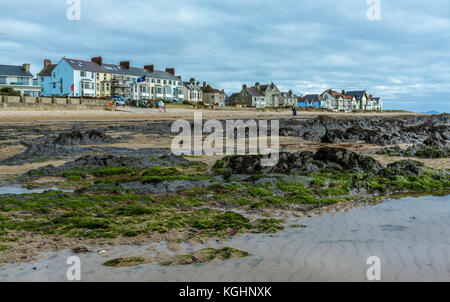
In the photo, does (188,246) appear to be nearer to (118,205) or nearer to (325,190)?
(118,205)

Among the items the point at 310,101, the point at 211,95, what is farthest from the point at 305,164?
the point at 310,101

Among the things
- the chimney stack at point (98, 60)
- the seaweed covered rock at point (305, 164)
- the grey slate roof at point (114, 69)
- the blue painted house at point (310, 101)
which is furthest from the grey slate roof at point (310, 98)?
the seaweed covered rock at point (305, 164)

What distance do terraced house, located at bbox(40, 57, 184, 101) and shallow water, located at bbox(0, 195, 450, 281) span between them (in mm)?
62846

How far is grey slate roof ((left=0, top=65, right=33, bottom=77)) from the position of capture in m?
63.2

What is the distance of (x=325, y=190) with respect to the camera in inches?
306

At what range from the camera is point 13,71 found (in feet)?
210

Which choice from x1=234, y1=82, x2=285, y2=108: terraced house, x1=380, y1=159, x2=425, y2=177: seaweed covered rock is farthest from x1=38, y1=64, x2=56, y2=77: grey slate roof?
x1=380, y1=159, x2=425, y2=177: seaweed covered rock

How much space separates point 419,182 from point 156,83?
78.8 m

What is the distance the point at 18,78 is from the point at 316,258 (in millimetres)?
71163

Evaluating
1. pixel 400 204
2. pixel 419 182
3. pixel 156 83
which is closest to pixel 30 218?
pixel 400 204

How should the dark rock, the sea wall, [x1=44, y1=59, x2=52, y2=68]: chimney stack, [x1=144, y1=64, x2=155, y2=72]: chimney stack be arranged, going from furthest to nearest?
[x1=144, y1=64, x2=155, y2=72]: chimney stack → [x1=44, y1=59, x2=52, y2=68]: chimney stack → the sea wall → the dark rock

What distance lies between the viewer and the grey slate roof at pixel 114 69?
6881cm

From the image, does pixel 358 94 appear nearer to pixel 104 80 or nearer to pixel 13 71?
pixel 104 80

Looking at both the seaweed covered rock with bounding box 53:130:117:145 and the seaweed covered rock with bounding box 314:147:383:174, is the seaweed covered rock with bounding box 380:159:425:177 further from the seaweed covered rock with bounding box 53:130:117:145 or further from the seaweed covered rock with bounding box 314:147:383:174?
the seaweed covered rock with bounding box 53:130:117:145
